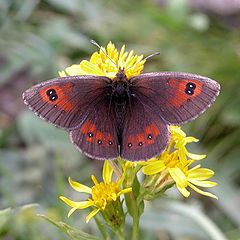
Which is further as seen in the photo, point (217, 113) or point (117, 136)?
point (217, 113)

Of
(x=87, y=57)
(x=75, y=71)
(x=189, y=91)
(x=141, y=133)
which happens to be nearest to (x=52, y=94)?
(x=75, y=71)

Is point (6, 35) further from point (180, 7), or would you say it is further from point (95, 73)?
point (180, 7)

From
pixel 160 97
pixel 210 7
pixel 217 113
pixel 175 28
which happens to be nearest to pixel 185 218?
pixel 217 113

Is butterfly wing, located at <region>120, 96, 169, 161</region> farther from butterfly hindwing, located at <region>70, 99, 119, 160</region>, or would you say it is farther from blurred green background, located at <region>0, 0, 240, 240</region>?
blurred green background, located at <region>0, 0, 240, 240</region>

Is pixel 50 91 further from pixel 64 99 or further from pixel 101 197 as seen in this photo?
→ pixel 101 197

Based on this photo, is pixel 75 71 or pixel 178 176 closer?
pixel 178 176

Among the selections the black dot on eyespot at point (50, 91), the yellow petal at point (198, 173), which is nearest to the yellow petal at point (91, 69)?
the black dot on eyespot at point (50, 91)
